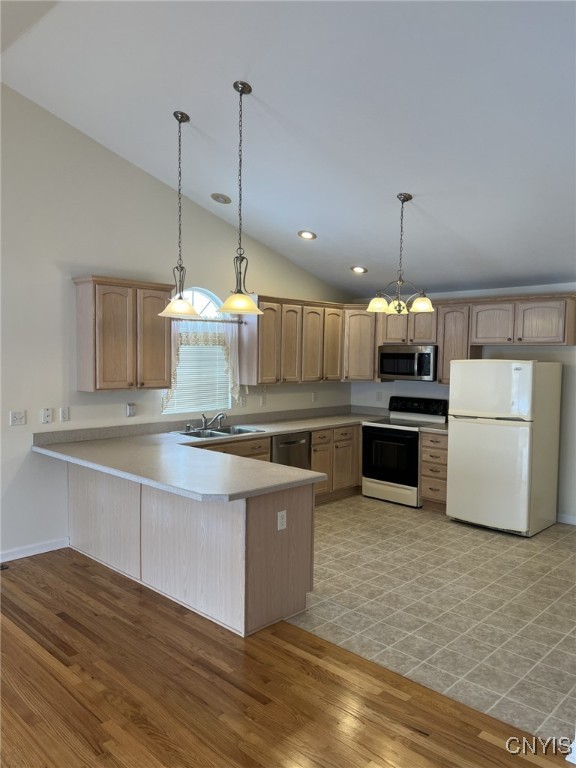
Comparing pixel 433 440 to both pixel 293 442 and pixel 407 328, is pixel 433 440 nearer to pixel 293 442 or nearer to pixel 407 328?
pixel 407 328

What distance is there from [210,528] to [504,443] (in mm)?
3027

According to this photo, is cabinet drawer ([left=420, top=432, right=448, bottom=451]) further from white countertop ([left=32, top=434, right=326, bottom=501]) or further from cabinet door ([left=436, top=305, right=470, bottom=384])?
white countertop ([left=32, top=434, right=326, bottom=501])

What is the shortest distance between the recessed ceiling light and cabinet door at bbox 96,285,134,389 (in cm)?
126

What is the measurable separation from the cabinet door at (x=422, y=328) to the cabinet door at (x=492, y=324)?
0.44m

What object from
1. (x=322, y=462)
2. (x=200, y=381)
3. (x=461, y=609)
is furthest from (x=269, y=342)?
(x=461, y=609)

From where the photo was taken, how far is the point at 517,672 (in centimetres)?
298

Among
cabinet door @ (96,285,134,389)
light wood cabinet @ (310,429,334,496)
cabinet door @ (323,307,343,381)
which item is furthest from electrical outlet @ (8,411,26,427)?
cabinet door @ (323,307,343,381)

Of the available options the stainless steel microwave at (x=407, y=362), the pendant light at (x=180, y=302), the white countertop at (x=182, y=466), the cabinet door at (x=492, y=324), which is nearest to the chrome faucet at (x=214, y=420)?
the white countertop at (x=182, y=466)

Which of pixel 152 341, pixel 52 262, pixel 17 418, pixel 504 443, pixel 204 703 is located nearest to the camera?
pixel 204 703

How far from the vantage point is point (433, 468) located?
5938 millimetres

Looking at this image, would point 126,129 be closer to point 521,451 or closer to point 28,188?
point 28,188

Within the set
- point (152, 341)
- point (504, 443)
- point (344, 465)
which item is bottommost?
point (344, 465)

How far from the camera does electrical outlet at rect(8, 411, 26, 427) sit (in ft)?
14.0

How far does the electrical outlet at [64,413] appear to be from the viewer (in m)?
4.55
